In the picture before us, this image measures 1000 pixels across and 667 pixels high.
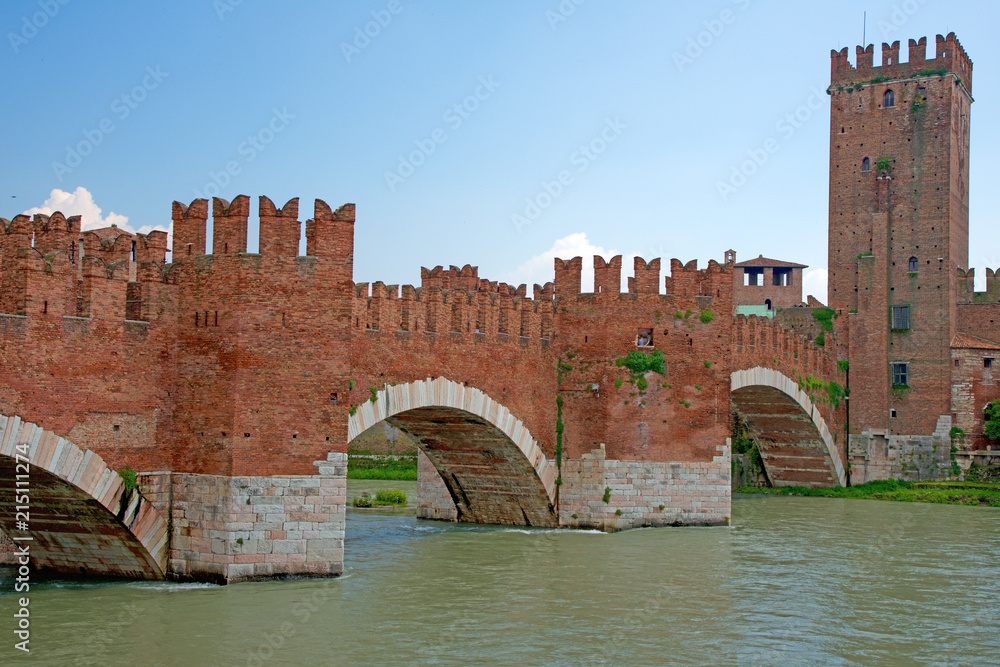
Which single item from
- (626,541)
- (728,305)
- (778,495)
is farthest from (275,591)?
(778,495)

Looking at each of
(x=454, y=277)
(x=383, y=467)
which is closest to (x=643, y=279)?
(x=454, y=277)

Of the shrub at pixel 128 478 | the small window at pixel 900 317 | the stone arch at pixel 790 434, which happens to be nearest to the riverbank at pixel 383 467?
the stone arch at pixel 790 434

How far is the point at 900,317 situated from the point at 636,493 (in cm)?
1938

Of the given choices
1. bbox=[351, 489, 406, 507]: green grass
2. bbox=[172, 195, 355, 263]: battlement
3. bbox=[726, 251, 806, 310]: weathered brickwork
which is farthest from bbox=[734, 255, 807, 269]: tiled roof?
bbox=[172, 195, 355, 263]: battlement

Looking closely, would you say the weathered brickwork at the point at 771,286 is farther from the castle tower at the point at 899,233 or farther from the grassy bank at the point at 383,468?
the grassy bank at the point at 383,468

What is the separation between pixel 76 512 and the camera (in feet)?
52.5

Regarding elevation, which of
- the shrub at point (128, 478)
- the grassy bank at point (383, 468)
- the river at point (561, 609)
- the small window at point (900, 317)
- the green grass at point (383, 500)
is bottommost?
the river at point (561, 609)

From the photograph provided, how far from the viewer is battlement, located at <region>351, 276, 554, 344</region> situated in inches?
805

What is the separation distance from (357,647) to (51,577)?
646 cm

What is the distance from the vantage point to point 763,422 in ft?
127

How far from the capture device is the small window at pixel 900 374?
129 feet

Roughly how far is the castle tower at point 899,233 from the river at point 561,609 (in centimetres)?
1687

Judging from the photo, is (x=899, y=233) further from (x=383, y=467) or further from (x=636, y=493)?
(x=383, y=467)

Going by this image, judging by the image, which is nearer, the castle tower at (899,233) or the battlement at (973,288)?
the castle tower at (899,233)
